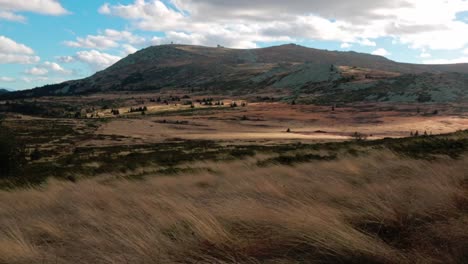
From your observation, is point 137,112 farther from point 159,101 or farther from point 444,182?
point 444,182

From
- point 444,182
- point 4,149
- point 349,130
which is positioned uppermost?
point 444,182

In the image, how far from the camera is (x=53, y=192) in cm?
930

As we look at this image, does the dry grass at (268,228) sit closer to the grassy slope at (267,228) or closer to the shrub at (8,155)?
the grassy slope at (267,228)

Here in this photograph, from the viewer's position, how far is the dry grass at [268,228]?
4.02 metres

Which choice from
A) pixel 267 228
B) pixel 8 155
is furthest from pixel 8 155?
pixel 267 228

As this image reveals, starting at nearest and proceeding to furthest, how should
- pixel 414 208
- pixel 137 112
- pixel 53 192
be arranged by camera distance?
pixel 414 208, pixel 53 192, pixel 137 112

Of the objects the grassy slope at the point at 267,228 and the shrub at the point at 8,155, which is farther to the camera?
the shrub at the point at 8,155

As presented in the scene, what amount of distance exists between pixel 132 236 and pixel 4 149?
2425 centimetres

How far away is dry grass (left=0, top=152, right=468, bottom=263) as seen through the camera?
4023mm

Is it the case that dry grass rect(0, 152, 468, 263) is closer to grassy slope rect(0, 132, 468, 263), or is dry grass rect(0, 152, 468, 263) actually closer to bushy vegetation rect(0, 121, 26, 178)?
grassy slope rect(0, 132, 468, 263)

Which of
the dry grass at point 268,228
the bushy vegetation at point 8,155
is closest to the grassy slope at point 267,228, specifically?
the dry grass at point 268,228

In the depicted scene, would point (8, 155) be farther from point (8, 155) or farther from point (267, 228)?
point (267, 228)

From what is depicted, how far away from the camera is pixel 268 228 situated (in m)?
4.68

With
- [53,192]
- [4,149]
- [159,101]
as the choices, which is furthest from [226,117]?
[53,192]
